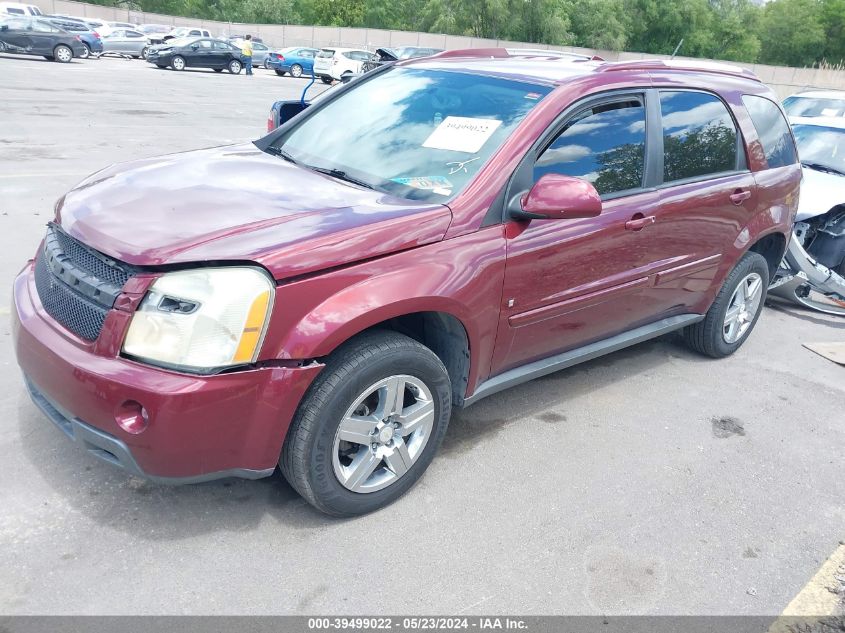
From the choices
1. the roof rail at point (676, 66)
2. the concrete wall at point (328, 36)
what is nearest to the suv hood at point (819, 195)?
the roof rail at point (676, 66)

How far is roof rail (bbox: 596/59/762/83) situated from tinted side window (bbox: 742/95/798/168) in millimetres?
205

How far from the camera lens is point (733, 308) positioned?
16.5ft

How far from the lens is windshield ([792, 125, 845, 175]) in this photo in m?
7.41

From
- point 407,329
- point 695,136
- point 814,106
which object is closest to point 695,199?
point 695,136

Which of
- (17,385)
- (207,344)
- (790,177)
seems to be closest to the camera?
(207,344)

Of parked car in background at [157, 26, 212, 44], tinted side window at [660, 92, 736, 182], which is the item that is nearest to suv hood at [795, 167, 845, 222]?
tinted side window at [660, 92, 736, 182]

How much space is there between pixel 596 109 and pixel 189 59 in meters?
29.0

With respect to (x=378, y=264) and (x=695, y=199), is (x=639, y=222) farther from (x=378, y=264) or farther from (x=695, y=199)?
(x=378, y=264)

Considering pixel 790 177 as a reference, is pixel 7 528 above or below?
below

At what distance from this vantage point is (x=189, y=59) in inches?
1147

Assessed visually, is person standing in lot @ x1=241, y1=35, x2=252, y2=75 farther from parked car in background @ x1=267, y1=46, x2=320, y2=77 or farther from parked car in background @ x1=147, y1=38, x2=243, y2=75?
parked car in background @ x1=267, y1=46, x2=320, y2=77

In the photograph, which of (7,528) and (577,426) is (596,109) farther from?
(7,528)

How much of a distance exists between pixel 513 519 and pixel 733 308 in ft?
9.04

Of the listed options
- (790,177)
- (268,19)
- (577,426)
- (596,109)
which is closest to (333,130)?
(596,109)
